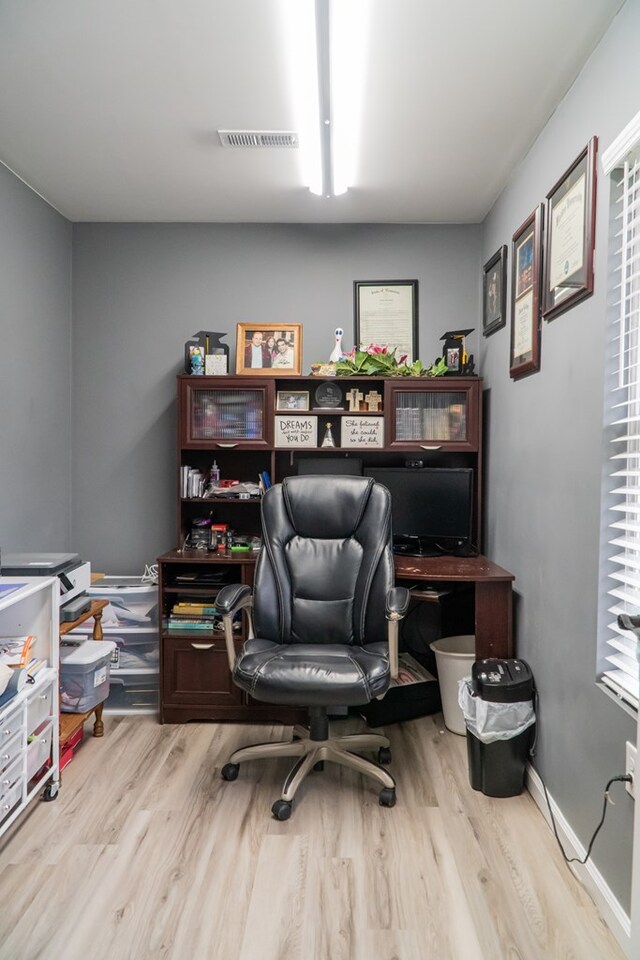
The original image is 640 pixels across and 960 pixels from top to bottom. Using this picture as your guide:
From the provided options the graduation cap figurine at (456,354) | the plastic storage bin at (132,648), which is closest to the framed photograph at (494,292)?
the graduation cap figurine at (456,354)

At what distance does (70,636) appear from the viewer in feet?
9.45

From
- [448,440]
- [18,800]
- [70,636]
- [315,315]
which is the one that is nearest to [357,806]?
[18,800]

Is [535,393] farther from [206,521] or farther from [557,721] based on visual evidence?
[206,521]

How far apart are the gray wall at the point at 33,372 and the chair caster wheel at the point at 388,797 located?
1.97 meters

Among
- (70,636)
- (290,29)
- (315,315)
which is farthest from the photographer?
(315,315)

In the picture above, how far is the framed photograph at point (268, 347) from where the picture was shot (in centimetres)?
323

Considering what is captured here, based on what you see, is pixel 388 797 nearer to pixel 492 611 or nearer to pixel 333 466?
pixel 492 611

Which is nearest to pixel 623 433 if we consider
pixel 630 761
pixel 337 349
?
pixel 630 761

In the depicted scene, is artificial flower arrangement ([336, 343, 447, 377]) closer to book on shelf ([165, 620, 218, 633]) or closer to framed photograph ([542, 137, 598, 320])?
framed photograph ([542, 137, 598, 320])

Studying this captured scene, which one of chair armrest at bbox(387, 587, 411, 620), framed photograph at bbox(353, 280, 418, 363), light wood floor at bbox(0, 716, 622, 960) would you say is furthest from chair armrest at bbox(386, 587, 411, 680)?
framed photograph at bbox(353, 280, 418, 363)

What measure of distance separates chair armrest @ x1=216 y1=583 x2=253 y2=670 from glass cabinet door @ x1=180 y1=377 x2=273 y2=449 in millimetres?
908

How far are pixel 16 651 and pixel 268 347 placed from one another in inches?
76.6

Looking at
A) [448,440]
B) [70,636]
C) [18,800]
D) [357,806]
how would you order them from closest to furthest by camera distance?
[18,800], [357,806], [70,636], [448,440]

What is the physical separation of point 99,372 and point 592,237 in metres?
2.65
